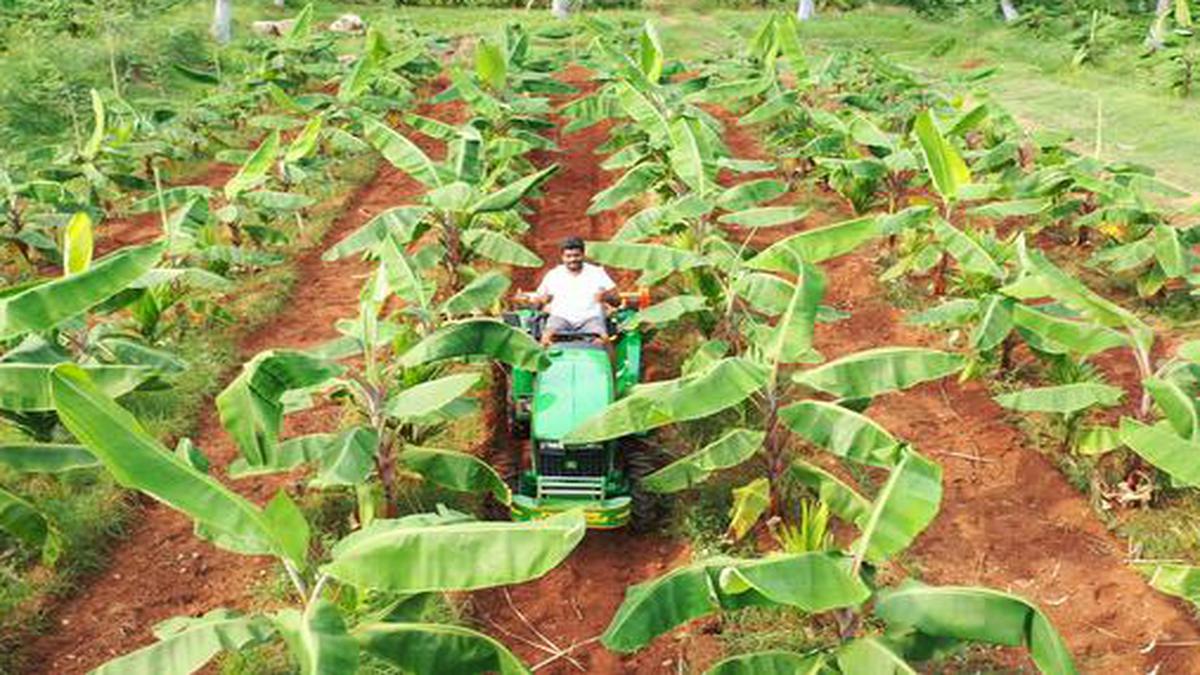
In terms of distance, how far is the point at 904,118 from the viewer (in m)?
12.9

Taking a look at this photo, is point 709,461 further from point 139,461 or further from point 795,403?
point 139,461

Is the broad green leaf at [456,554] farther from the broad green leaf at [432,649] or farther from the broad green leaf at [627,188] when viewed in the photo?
the broad green leaf at [627,188]

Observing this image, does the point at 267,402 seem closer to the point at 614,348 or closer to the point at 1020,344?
the point at 614,348

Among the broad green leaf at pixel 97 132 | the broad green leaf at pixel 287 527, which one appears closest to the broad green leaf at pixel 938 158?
the broad green leaf at pixel 287 527

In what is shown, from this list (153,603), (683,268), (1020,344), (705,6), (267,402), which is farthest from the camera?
(705,6)

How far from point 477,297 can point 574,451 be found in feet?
4.11

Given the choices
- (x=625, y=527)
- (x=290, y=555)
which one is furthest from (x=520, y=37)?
(x=290, y=555)

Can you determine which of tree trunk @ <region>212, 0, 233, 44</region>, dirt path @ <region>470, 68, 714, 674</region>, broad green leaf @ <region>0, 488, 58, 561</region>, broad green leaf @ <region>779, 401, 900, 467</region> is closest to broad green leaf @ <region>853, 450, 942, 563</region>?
broad green leaf @ <region>779, 401, 900, 467</region>

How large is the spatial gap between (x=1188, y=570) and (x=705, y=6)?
27046mm

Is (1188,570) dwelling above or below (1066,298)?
below

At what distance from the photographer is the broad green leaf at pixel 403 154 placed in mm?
8818

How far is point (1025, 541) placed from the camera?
660 centimetres

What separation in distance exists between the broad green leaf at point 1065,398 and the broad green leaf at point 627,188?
4274mm

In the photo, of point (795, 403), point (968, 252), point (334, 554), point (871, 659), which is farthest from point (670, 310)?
point (334, 554)
